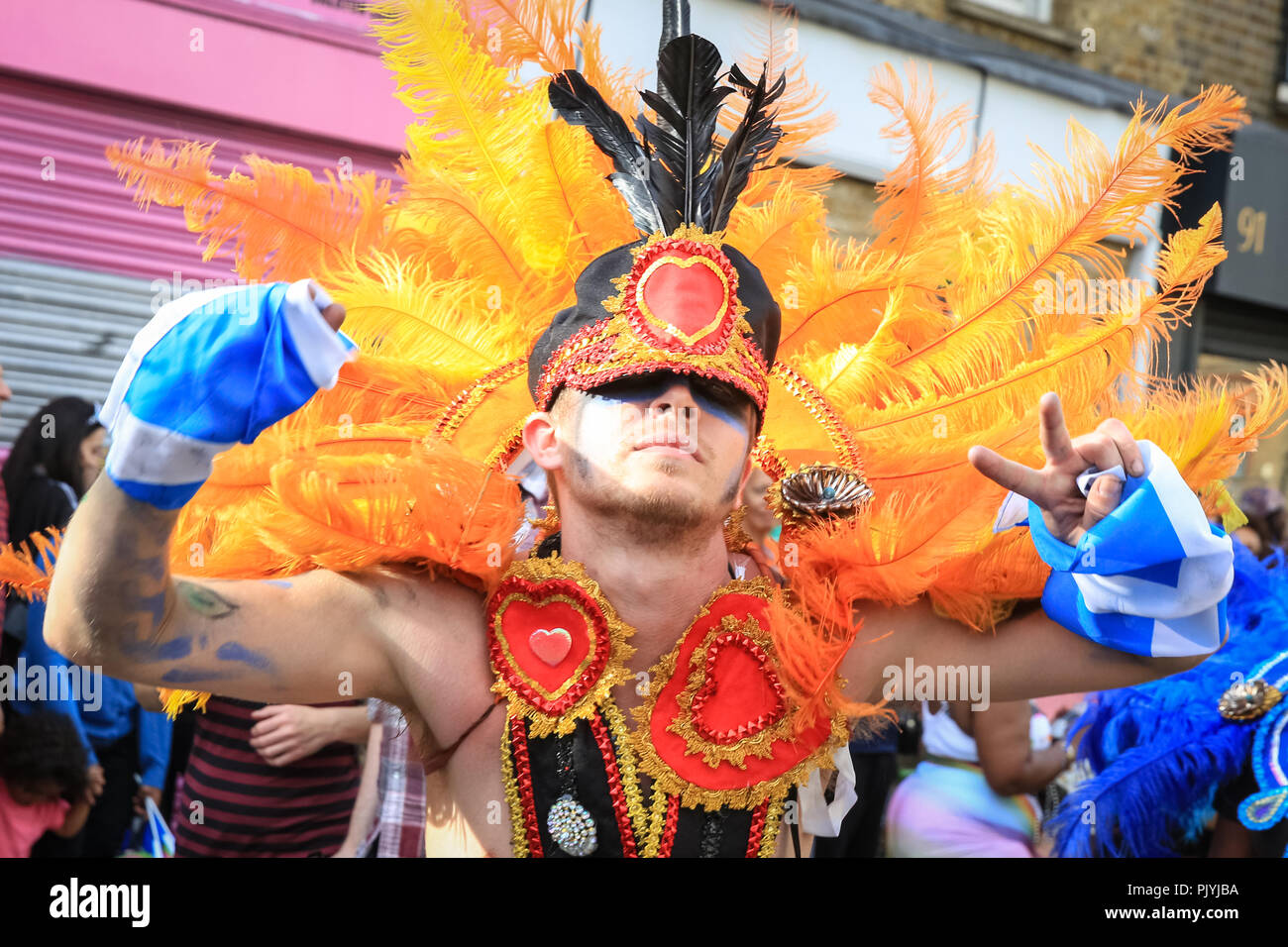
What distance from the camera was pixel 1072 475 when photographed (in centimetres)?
187

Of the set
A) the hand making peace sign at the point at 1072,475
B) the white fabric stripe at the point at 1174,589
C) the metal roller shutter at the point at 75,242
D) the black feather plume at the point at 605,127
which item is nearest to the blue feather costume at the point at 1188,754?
the white fabric stripe at the point at 1174,589

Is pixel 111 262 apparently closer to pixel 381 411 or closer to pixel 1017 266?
pixel 381 411

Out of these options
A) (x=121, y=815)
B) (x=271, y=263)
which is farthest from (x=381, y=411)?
(x=121, y=815)

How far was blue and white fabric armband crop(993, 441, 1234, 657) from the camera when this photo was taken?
1826 mm

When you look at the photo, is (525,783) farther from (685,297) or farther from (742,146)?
(742,146)

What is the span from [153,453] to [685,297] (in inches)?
35.0

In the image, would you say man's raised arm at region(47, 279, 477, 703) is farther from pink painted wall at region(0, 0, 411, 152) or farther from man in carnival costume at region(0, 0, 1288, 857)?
pink painted wall at region(0, 0, 411, 152)

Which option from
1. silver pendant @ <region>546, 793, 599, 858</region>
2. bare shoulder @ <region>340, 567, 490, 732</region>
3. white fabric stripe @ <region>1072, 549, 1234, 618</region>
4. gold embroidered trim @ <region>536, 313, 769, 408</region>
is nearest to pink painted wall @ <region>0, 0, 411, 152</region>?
gold embroidered trim @ <region>536, 313, 769, 408</region>

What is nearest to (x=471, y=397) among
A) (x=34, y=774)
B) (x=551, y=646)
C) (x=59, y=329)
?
(x=551, y=646)

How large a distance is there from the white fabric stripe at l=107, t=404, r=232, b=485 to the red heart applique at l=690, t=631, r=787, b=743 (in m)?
0.90

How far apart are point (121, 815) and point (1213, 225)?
132 inches

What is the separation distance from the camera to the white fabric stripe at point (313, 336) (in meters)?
1.52

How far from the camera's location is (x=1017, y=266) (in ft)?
7.84

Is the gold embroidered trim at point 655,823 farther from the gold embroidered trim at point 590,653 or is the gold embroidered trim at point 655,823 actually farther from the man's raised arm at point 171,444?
the man's raised arm at point 171,444
